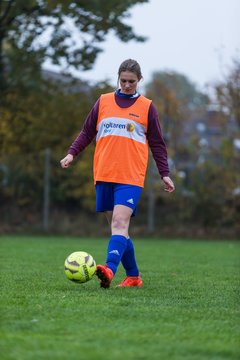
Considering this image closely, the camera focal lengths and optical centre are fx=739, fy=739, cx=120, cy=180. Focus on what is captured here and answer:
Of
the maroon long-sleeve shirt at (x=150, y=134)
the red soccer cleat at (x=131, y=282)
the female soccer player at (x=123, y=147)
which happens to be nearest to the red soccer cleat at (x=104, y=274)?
the female soccer player at (x=123, y=147)

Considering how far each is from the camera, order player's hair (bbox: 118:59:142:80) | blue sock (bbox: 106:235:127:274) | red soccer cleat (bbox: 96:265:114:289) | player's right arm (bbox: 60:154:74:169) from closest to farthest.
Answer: red soccer cleat (bbox: 96:265:114:289)
blue sock (bbox: 106:235:127:274)
player's hair (bbox: 118:59:142:80)
player's right arm (bbox: 60:154:74:169)

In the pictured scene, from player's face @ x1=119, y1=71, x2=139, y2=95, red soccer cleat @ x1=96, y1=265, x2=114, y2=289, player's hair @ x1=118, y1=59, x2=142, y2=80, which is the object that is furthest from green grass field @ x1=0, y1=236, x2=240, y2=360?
player's hair @ x1=118, y1=59, x2=142, y2=80

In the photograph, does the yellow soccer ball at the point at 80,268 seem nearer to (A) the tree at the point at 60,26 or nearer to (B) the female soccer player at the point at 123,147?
(B) the female soccer player at the point at 123,147

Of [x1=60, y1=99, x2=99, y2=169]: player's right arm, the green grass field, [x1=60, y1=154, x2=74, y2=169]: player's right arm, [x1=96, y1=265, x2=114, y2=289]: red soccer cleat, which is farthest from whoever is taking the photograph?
[x1=60, y1=99, x2=99, y2=169]: player's right arm

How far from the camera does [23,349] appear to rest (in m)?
3.73

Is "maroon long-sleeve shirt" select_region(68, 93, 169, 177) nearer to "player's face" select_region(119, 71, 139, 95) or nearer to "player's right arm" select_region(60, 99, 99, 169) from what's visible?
"player's right arm" select_region(60, 99, 99, 169)

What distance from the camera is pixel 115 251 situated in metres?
6.30

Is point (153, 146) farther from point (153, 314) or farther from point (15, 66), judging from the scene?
point (15, 66)

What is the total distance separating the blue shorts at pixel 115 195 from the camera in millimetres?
6461

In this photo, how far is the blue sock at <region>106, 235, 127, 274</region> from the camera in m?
6.23

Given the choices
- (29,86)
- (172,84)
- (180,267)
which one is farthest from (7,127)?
(172,84)

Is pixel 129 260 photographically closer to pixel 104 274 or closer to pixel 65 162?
pixel 104 274

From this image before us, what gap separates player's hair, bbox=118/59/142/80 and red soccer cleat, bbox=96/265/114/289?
5.63 feet

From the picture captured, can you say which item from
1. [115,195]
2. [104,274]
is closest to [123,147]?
[115,195]
